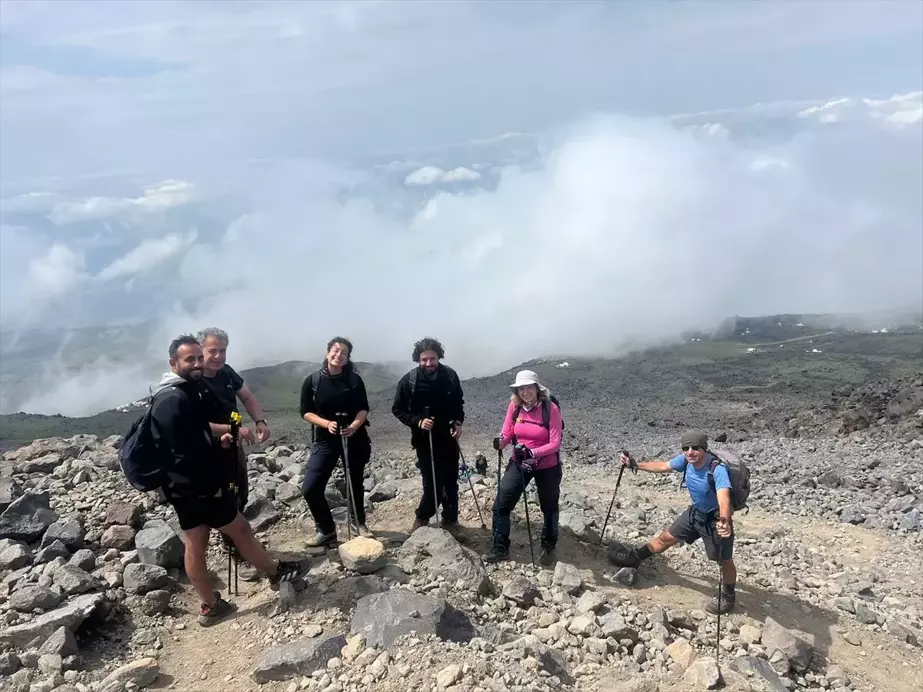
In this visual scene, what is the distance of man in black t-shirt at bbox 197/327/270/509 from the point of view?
6.98 meters

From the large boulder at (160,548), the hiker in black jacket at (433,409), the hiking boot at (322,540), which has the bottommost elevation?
the hiking boot at (322,540)

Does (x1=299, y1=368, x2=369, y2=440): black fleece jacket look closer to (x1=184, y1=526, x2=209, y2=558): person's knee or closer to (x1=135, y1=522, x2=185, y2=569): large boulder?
(x1=184, y1=526, x2=209, y2=558): person's knee

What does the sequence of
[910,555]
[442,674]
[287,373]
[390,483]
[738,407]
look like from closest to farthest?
[442,674], [910,555], [390,483], [738,407], [287,373]

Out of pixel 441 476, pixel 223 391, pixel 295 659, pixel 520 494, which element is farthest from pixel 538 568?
pixel 223 391

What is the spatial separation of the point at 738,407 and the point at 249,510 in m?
24.8

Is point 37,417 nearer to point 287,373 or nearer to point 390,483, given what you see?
point 287,373

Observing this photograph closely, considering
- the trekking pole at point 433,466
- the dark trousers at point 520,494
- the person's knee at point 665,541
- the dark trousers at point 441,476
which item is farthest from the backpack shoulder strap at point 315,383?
the person's knee at point 665,541

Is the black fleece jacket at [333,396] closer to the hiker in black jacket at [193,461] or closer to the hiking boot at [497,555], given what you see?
the hiker in black jacket at [193,461]

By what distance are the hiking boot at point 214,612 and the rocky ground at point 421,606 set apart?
0.52 feet

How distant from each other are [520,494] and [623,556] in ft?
6.18

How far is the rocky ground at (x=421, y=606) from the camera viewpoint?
6.16 m

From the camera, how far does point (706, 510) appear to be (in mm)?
7906

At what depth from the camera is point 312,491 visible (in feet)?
27.1

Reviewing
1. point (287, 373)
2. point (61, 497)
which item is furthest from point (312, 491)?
point (287, 373)
